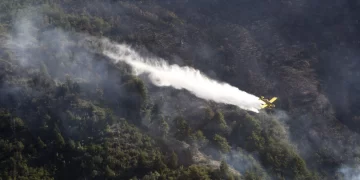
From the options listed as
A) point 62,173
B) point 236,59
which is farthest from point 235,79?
point 62,173

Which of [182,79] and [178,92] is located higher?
[182,79]

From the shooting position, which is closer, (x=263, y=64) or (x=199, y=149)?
(x=199, y=149)

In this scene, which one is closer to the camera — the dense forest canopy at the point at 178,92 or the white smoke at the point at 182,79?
the dense forest canopy at the point at 178,92

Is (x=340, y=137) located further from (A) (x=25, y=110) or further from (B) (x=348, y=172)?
(A) (x=25, y=110)

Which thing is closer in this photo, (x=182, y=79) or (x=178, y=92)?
(x=178, y=92)

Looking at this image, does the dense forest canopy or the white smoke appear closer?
the dense forest canopy
